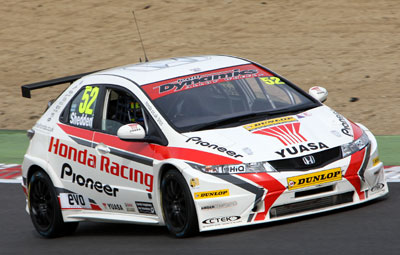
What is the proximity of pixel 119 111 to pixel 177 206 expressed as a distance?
4.42ft

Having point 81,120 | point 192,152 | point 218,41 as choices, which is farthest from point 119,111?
point 218,41

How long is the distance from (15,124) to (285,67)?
5.19 meters

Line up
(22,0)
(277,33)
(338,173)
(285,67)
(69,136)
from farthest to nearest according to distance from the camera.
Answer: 1. (22,0)
2. (277,33)
3. (285,67)
4. (69,136)
5. (338,173)

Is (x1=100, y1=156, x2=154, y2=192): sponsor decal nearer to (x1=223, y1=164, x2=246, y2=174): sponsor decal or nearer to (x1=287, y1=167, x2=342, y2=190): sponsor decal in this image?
(x1=223, y1=164, x2=246, y2=174): sponsor decal

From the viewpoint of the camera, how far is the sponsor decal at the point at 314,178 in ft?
23.5

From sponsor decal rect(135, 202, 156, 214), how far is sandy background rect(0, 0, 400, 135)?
690 cm

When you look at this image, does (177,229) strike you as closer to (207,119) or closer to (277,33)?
(207,119)

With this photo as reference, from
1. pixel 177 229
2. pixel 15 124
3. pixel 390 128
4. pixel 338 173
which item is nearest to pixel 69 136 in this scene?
pixel 177 229

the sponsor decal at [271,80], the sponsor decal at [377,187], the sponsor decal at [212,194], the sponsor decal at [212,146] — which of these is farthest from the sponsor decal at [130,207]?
the sponsor decal at [377,187]

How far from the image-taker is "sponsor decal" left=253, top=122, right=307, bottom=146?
7.41 metres

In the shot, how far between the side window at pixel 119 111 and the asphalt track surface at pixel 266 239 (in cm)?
100

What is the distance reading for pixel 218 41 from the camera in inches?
772

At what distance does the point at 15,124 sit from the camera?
1600cm

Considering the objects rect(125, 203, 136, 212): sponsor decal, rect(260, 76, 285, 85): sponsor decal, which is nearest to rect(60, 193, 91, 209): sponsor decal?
rect(125, 203, 136, 212): sponsor decal
